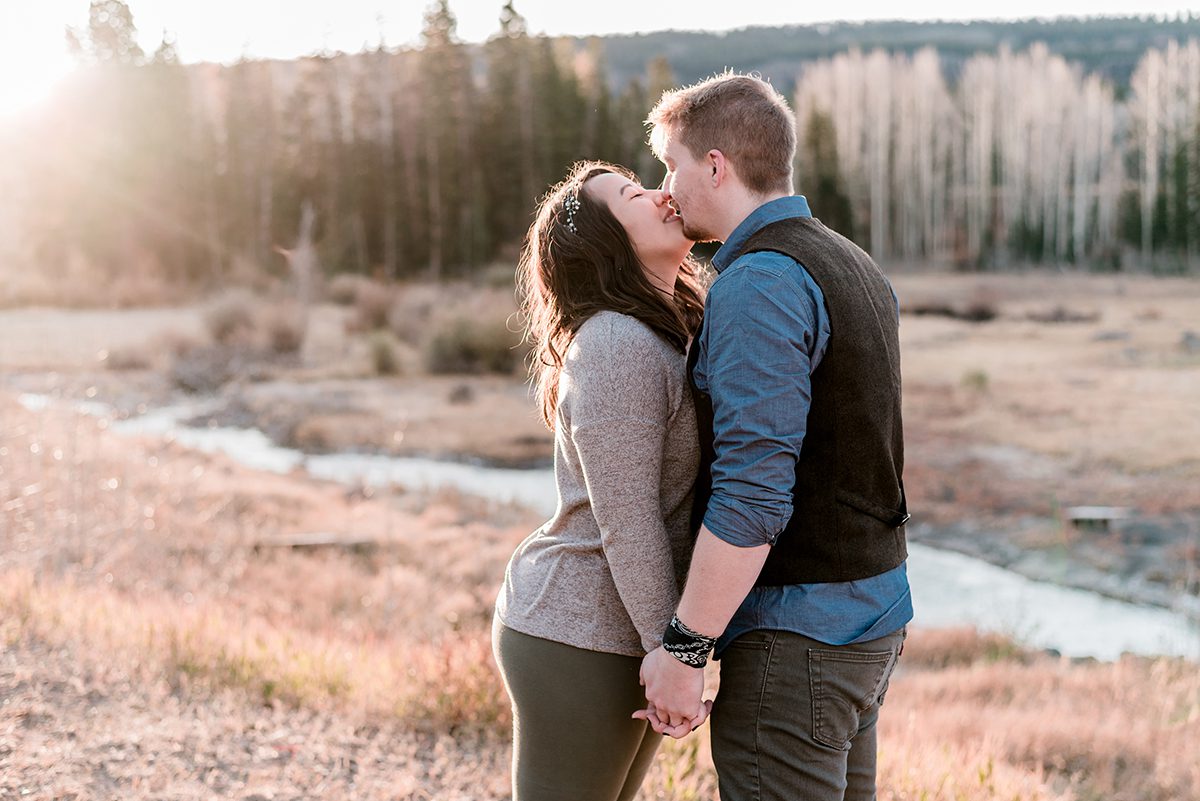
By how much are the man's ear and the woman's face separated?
167mm

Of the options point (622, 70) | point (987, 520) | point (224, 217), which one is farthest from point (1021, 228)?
point (622, 70)

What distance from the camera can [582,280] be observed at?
2139 millimetres

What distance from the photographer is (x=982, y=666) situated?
24.9ft

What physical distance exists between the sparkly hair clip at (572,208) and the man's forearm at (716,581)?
2.28 ft

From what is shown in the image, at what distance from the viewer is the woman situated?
1.91 metres

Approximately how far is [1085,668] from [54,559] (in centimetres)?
706

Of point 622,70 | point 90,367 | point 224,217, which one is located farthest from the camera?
point 622,70

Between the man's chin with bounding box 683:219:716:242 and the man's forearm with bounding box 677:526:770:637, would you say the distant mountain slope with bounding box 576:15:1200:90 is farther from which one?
the man's forearm with bounding box 677:526:770:637

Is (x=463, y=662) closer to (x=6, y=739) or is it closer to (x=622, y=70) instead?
(x=6, y=739)

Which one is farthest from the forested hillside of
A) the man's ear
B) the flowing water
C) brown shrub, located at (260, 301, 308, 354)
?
the man's ear

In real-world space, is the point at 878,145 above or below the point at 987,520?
above

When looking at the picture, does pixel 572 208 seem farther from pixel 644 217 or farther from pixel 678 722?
pixel 678 722

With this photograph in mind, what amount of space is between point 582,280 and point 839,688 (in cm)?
92

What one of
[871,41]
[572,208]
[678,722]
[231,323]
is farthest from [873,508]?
[871,41]
